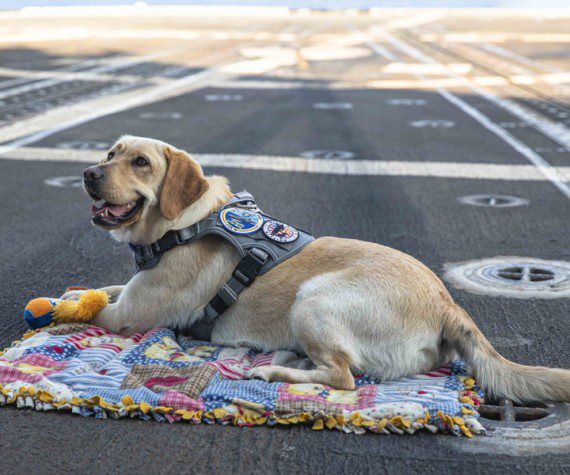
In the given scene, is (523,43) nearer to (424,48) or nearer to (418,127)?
(424,48)

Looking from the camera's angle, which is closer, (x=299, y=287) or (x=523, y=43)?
(x=299, y=287)

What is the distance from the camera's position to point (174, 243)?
202 inches

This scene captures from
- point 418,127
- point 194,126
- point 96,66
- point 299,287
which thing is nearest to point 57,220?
point 299,287

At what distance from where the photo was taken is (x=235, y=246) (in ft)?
16.5

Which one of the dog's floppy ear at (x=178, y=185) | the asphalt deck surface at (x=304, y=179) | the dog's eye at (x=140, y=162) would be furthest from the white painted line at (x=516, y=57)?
the dog's eye at (x=140, y=162)

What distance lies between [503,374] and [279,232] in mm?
1475

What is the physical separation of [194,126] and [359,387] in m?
9.77

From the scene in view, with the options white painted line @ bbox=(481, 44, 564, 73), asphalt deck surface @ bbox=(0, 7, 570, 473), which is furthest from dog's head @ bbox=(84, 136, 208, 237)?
white painted line @ bbox=(481, 44, 564, 73)

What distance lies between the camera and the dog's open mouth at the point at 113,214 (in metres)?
5.06

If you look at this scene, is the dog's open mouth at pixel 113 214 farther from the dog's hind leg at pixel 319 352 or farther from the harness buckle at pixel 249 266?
the dog's hind leg at pixel 319 352

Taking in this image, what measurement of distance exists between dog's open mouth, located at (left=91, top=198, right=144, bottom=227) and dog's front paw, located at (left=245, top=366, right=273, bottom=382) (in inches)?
44.3

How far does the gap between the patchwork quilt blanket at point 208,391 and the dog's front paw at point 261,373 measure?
5 centimetres

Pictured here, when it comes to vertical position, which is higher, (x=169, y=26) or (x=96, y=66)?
(x=96, y=66)

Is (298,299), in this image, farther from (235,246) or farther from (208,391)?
(208,391)
